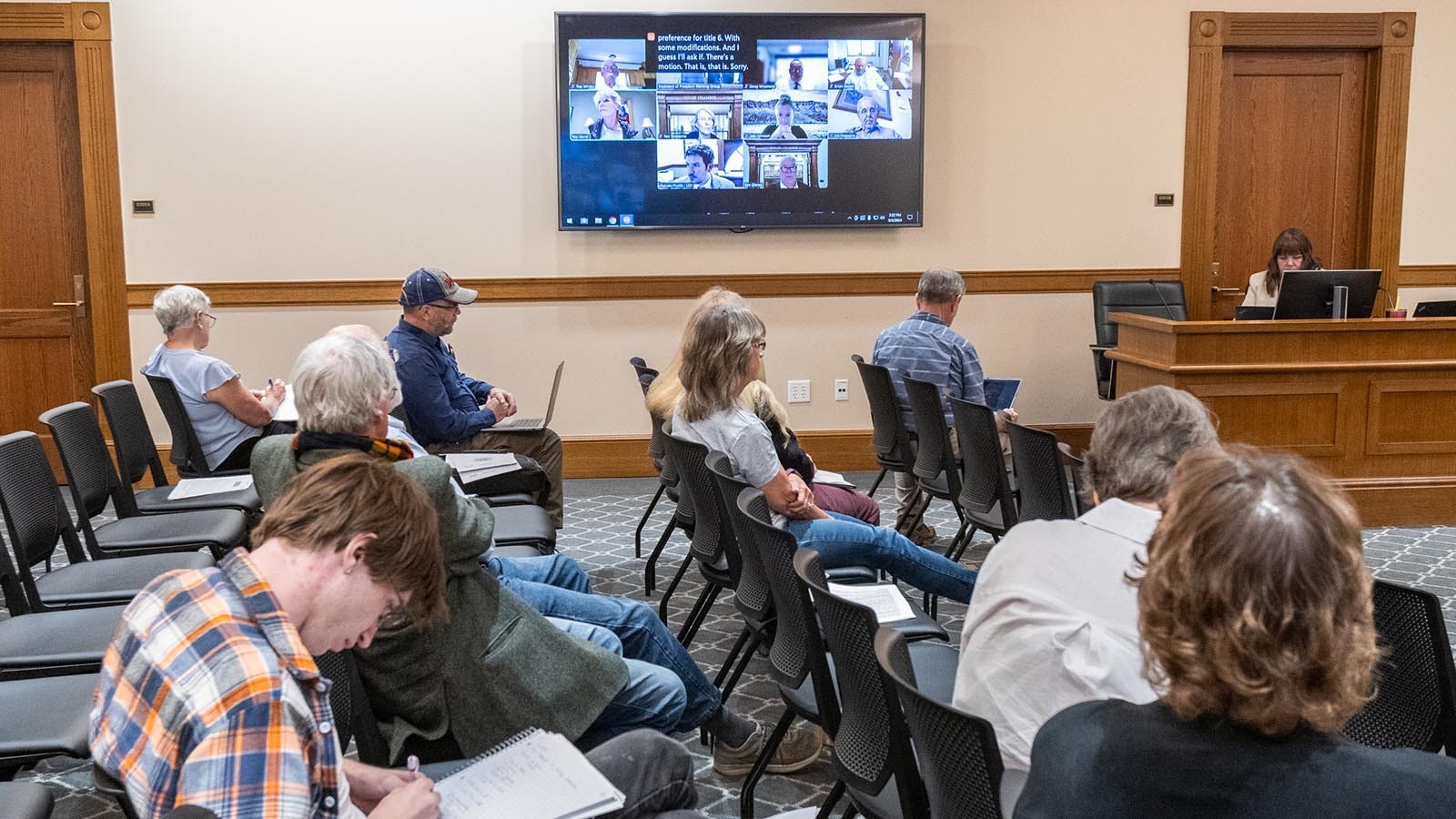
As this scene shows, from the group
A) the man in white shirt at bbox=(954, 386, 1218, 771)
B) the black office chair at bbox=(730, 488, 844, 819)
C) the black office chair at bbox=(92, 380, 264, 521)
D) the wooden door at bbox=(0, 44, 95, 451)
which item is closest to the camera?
the man in white shirt at bbox=(954, 386, 1218, 771)

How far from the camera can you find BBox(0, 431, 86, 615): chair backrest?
3.02 m

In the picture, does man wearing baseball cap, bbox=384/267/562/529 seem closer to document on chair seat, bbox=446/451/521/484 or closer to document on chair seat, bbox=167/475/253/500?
document on chair seat, bbox=446/451/521/484

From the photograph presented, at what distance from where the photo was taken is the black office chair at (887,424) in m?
5.09

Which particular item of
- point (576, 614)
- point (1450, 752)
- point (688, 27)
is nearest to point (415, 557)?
point (576, 614)

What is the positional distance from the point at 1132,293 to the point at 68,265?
5.88 metres

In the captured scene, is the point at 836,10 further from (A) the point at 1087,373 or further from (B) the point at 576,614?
(B) the point at 576,614

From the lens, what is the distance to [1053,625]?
5.89 feet

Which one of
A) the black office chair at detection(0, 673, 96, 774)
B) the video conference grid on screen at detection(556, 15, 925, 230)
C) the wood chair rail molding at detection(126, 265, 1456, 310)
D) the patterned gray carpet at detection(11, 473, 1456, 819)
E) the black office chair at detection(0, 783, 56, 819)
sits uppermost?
the video conference grid on screen at detection(556, 15, 925, 230)

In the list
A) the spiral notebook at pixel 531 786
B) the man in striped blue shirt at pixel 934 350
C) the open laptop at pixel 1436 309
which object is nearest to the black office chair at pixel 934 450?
the man in striped blue shirt at pixel 934 350

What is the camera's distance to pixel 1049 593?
183 centimetres

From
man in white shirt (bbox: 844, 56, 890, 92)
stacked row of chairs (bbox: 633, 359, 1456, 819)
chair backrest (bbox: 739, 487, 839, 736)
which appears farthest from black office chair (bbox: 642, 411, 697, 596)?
man in white shirt (bbox: 844, 56, 890, 92)

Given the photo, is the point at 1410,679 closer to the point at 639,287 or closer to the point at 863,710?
the point at 863,710

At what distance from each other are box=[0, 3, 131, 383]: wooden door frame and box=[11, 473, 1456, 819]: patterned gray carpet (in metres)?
2.58

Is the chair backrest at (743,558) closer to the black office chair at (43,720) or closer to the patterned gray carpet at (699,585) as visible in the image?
the patterned gray carpet at (699,585)
